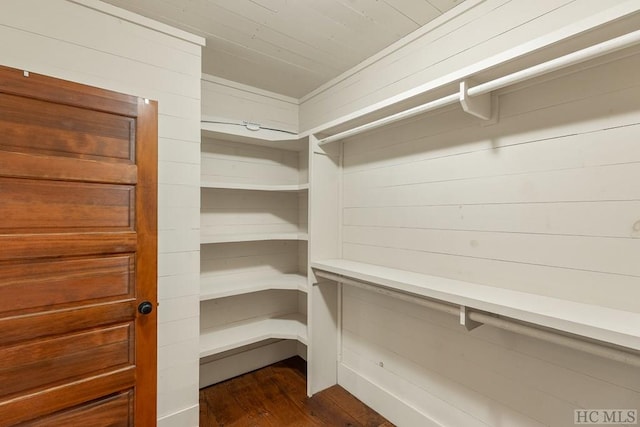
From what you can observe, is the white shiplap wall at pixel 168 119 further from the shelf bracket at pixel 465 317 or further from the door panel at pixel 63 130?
the shelf bracket at pixel 465 317

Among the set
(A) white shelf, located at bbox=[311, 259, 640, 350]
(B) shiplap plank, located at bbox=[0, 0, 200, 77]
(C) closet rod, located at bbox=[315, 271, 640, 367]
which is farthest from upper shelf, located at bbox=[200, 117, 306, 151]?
(C) closet rod, located at bbox=[315, 271, 640, 367]

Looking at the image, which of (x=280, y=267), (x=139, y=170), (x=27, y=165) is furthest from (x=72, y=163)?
(x=280, y=267)

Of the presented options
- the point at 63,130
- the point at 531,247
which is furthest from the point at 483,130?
the point at 63,130

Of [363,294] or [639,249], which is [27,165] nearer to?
[363,294]

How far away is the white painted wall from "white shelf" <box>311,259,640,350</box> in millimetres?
1154

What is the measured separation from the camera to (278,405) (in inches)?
83.7

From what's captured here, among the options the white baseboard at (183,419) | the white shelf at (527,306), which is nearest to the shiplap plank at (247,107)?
the white shelf at (527,306)

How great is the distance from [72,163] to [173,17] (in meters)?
1.02

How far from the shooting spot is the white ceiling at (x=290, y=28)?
5.32ft

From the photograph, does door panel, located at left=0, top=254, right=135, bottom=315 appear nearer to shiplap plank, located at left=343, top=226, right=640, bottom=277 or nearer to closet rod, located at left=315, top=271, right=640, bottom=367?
closet rod, located at left=315, top=271, right=640, bottom=367

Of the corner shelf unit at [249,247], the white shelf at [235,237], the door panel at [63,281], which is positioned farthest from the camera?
the corner shelf unit at [249,247]

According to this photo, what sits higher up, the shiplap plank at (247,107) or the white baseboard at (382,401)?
the shiplap plank at (247,107)

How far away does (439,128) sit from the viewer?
5.69 feet

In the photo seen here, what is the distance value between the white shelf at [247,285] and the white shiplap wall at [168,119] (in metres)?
0.25
